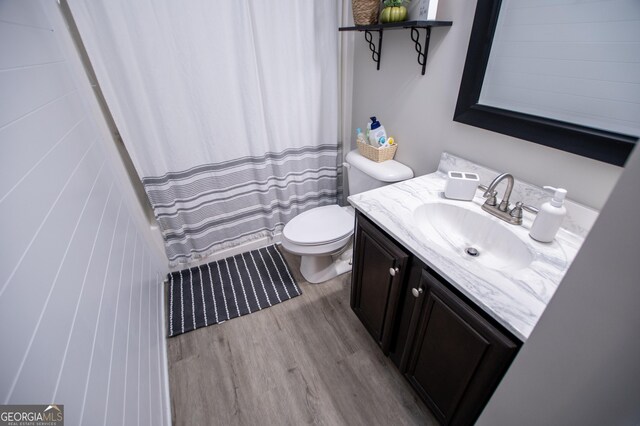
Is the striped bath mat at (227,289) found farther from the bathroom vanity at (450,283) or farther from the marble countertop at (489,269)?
the marble countertop at (489,269)

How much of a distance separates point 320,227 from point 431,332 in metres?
0.91

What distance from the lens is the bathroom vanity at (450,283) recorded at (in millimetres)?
737

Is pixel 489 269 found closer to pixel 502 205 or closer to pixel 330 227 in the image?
pixel 502 205

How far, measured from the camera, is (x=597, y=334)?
0.39 m

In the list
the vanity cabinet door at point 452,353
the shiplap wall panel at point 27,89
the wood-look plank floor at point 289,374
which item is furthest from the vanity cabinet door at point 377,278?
the shiplap wall panel at point 27,89

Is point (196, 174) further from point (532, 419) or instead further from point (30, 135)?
point (532, 419)

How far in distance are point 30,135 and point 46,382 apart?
0.57m

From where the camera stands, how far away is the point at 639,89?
74 centimetres

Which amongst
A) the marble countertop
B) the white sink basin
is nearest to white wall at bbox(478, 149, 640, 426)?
the marble countertop

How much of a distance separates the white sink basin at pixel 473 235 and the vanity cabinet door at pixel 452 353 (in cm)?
24

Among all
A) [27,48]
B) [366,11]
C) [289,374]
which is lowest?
[289,374]

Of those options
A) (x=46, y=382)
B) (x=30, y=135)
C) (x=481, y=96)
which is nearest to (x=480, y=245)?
(x=481, y=96)

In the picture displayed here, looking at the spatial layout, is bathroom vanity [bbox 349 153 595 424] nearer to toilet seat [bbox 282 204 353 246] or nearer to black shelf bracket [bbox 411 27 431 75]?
toilet seat [bbox 282 204 353 246]

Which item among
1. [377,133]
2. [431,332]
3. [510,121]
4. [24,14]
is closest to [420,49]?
[377,133]
